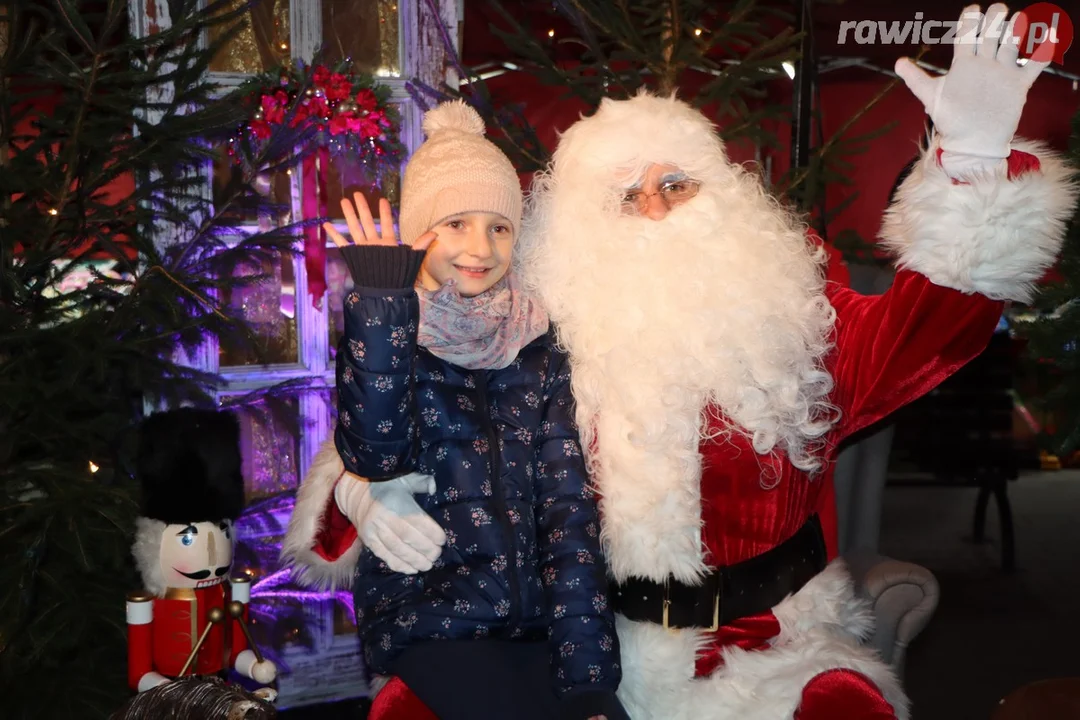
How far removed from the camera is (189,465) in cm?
233

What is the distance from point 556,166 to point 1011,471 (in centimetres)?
473

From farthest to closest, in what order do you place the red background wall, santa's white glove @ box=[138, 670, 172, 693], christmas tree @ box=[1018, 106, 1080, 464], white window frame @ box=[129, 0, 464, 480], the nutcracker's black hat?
the red background wall
white window frame @ box=[129, 0, 464, 480]
christmas tree @ box=[1018, 106, 1080, 464]
the nutcracker's black hat
santa's white glove @ box=[138, 670, 172, 693]

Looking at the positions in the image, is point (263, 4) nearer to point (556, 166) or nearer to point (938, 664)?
point (556, 166)

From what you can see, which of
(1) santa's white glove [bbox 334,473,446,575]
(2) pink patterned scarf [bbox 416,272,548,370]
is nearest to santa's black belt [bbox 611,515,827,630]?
(1) santa's white glove [bbox 334,473,446,575]

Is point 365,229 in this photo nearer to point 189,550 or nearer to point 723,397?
point 723,397

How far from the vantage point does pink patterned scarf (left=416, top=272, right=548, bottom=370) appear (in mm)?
1880

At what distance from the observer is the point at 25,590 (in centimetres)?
232

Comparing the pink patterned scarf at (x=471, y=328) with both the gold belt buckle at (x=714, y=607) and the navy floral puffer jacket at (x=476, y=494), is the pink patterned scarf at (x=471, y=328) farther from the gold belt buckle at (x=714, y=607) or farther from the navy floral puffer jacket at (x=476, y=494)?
the gold belt buckle at (x=714, y=607)

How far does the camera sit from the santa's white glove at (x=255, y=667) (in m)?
2.22

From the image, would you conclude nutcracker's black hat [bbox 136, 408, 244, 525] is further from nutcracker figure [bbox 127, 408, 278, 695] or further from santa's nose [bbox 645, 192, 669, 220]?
santa's nose [bbox 645, 192, 669, 220]

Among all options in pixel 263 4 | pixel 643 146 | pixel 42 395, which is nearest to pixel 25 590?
pixel 42 395

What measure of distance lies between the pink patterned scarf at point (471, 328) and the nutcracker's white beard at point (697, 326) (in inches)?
6.4

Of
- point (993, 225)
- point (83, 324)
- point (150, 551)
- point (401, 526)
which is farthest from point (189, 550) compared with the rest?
point (993, 225)

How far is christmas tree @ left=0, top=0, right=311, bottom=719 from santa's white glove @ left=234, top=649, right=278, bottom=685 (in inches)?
16.8
